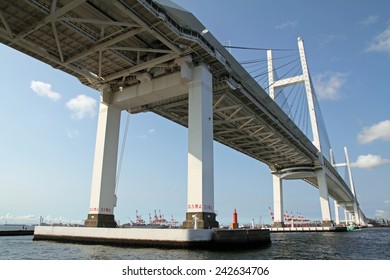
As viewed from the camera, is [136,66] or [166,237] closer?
[166,237]

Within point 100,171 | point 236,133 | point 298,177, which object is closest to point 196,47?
point 100,171

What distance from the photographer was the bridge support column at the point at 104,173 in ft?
86.5

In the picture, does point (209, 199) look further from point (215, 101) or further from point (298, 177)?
point (298, 177)

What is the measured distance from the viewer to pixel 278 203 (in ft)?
221

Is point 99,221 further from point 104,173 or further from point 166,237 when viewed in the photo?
point 166,237

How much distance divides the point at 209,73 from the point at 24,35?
515 inches

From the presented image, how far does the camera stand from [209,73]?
84.7ft

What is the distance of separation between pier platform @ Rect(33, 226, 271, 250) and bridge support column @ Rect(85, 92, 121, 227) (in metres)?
2.37

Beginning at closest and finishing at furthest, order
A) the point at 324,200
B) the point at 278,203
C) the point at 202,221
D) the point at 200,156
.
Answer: the point at 202,221, the point at 200,156, the point at 324,200, the point at 278,203

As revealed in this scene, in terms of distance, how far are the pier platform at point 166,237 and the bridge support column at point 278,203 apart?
1691 inches

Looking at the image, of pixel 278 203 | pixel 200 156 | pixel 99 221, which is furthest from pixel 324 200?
pixel 99 221

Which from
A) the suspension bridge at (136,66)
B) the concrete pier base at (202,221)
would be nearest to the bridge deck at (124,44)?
the suspension bridge at (136,66)

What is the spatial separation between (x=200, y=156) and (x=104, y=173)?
8922 millimetres

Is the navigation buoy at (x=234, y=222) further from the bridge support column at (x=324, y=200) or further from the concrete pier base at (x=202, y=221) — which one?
the bridge support column at (x=324, y=200)
